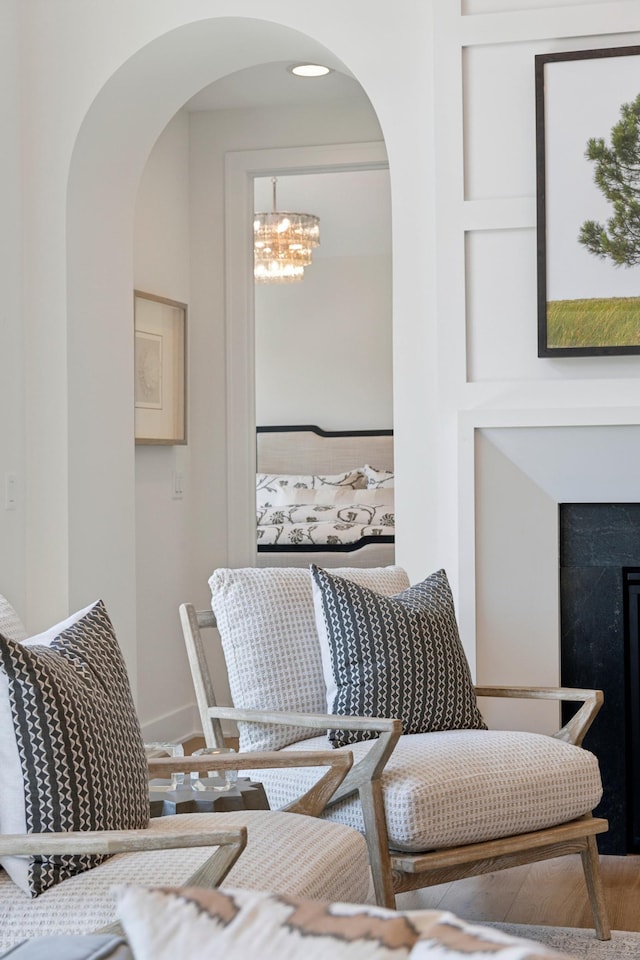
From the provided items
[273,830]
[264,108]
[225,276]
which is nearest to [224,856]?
[273,830]

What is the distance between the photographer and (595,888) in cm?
266

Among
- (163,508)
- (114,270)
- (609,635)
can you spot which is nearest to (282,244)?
(163,508)

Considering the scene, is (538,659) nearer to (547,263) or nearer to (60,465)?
(547,263)

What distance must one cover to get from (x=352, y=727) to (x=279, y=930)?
70.4 inches

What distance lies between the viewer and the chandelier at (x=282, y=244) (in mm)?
7562

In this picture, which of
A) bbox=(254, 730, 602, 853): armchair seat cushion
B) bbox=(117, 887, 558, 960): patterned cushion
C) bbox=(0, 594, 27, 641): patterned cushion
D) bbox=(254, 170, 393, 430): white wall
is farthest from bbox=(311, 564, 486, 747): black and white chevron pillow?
bbox=(254, 170, 393, 430): white wall

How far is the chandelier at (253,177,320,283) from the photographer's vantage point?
24.8 ft

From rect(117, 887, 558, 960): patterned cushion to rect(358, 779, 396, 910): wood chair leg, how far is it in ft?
5.25

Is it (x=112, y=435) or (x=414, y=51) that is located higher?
(x=414, y=51)

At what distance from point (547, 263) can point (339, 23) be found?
1.00 metres

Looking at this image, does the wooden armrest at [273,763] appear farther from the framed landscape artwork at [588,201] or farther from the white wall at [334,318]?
the white wall at [334,318]

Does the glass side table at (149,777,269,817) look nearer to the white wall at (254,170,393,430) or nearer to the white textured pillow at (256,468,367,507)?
the white textured pillow at (256,468,367,507)

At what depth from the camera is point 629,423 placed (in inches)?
132

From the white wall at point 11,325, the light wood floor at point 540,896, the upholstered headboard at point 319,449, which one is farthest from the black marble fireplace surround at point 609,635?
the upholstered headboard at point 319,449
